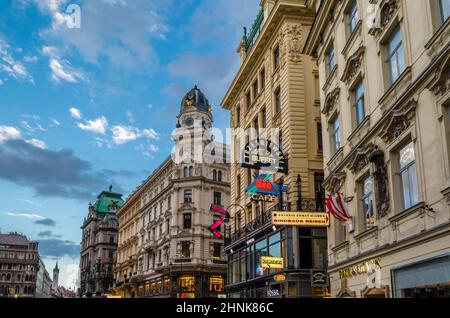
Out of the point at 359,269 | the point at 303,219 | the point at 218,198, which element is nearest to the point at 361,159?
the point at 359,269

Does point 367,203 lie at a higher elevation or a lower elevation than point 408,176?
lower

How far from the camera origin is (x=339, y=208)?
67.3ft

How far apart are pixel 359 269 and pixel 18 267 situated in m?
169

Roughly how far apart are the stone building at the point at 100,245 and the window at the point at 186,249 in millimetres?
48011

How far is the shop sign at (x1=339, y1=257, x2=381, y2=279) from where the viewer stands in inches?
674

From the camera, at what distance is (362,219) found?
1930 cm

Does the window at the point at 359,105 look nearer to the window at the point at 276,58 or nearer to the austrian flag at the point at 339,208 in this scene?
the austrian flag at the point at 339,208

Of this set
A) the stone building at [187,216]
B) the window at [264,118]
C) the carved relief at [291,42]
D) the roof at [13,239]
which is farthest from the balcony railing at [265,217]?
the roof at [13,239]

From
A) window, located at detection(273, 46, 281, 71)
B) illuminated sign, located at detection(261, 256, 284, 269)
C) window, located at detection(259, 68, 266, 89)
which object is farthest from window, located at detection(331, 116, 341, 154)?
window, located at detection(259, 68, 266, 89)

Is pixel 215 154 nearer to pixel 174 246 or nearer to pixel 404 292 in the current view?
pixel 174 246

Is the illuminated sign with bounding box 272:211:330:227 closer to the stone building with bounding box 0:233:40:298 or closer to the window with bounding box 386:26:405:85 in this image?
the window with bounding box 386:26:405:85

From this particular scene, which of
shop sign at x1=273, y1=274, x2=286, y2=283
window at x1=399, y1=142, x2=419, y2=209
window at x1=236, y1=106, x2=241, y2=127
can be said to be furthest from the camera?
window at x1=236, y1=106, x2=241, y2=127

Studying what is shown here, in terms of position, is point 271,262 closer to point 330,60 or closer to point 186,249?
point 330,60

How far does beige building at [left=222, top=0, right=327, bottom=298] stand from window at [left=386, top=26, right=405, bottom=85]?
1477 cm
